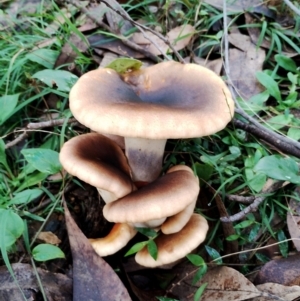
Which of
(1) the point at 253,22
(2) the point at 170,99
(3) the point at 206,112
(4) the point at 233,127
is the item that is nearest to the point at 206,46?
(1) the point at 253,22

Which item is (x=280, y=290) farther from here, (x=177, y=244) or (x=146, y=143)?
(x=146, y=143)

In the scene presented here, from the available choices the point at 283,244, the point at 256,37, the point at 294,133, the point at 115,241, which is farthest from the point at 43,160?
the point at 256,37

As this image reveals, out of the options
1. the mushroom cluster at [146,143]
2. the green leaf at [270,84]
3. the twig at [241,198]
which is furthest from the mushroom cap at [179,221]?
the green leaf at [270,84]

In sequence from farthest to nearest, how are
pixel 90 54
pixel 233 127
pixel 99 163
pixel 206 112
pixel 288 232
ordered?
pixel 90 54
pixel 233 127
pixel 288 232
pixel 99 163
pixel 206 112

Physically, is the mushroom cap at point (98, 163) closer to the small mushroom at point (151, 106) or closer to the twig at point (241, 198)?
the small mushroom at point (151, 106)

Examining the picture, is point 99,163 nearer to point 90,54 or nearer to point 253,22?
point 90,54
